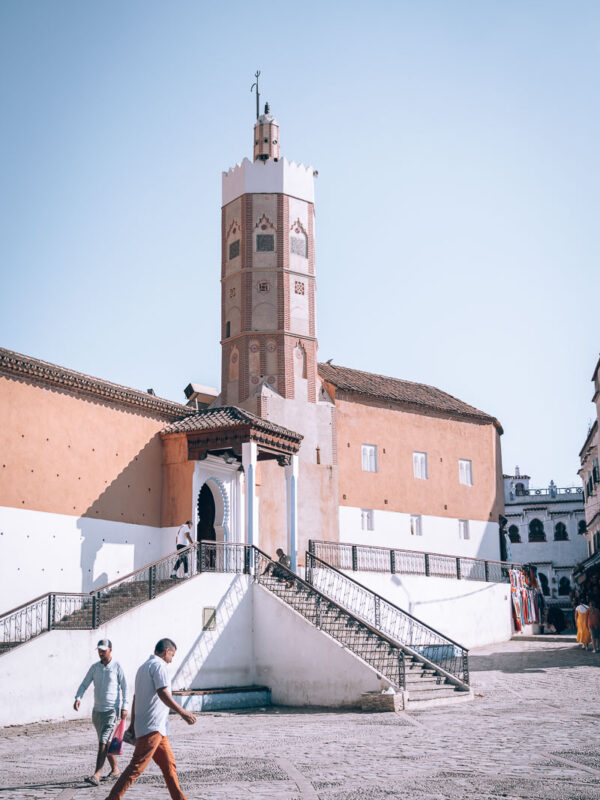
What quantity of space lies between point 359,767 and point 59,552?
11547 mm

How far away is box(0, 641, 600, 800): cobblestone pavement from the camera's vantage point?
8.64 m

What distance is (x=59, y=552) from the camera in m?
19.8

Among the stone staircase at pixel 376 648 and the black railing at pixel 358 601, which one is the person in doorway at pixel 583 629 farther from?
the stone staircase at pixel 376 648

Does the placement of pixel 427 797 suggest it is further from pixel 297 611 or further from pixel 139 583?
pixel 139 583

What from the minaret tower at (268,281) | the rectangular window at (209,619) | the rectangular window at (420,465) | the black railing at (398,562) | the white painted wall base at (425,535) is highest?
the minaret tower at (268,281)

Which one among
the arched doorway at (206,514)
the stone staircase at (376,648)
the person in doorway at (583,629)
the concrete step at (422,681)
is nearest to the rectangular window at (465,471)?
the person in doorway at (583,629)

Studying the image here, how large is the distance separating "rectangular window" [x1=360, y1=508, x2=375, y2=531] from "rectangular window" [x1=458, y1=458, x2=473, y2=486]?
229 inches

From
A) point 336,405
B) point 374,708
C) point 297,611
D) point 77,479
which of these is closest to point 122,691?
point 374,708

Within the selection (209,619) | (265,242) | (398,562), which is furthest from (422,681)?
(265,242)

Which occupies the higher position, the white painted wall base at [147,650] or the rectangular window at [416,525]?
the rectangular window at [416,525]

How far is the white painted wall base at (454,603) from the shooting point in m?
26.7

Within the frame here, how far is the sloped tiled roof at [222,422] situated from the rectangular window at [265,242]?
24.5 feet

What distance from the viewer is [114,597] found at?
62.5ft

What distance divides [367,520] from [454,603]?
13.8ft
